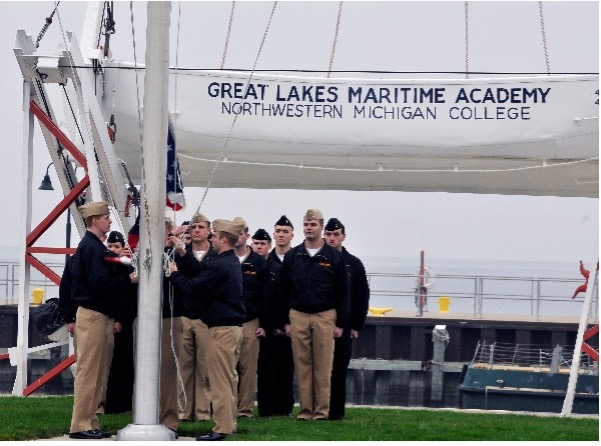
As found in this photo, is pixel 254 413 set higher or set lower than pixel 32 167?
lower

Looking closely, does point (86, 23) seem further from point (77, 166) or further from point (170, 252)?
point (170, 252)

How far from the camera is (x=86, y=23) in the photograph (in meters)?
16.7

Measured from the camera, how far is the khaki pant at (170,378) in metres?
12.2

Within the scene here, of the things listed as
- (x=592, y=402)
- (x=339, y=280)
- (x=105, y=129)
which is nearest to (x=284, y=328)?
(x=339, y=280)

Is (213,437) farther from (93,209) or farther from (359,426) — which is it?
(93,209)

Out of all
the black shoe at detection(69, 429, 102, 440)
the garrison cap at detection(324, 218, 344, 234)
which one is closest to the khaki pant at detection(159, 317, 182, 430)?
the black shoe at detection(69, 429, 102, 440)

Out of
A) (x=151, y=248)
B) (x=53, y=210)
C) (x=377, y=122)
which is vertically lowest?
(x=151, y=248)

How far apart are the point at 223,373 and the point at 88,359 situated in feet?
3.48

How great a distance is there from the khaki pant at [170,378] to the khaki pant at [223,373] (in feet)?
1.29

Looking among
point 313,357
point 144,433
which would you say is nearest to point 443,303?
point 313,357

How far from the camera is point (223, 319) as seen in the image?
11.9m

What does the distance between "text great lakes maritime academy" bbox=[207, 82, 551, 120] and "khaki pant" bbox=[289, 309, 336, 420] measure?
3.29 m

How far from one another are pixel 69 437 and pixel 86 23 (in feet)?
20.8

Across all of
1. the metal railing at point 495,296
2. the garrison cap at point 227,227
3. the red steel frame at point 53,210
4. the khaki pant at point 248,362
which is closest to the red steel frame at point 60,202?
the red steel frame at point 53,210
